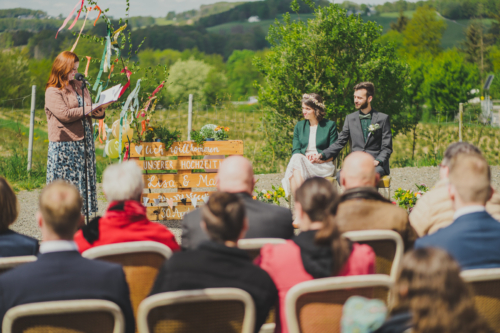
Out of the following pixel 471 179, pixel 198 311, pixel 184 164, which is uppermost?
pixel 471 179

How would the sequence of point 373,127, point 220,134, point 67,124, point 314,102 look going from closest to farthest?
point 67,124, point 373,127, point 314,102, point 220,134

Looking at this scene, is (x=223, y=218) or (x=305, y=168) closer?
(x=223, y=218)

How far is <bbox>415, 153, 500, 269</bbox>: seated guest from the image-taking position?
219cm

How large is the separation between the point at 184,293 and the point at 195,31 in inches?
6411

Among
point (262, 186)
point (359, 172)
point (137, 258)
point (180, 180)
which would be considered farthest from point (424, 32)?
point (137, 258)

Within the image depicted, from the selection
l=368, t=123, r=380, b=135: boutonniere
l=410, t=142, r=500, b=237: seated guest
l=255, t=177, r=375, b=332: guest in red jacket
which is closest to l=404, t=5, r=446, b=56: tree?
l=368, t=123, r=380, b=135: boutonniere

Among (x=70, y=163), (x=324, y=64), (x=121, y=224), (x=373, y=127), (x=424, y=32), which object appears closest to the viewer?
(x=121, y=224)

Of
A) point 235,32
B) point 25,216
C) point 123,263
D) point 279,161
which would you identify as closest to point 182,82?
point 279,161

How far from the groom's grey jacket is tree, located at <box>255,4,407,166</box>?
510 cm

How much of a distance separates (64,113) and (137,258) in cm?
354

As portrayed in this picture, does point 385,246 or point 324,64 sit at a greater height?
point 324,64

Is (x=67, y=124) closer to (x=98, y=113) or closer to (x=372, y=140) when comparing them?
(x=98, y=113)

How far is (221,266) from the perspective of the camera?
1989 mm

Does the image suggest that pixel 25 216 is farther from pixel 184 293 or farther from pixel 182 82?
pixel 182 82
